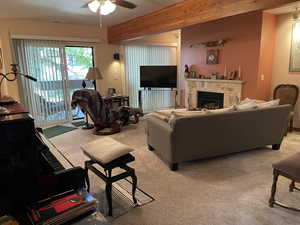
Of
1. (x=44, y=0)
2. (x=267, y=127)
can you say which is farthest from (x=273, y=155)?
(x=44, y=0)

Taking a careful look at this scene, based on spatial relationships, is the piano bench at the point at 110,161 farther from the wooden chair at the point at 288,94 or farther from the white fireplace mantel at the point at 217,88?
the wooden chair at the point at 288,94

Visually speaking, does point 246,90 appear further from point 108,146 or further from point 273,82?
point 108,146

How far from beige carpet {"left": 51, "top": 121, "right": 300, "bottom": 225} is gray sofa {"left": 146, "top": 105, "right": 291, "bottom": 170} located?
17 centimetres

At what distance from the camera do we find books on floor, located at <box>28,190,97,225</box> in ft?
4.29

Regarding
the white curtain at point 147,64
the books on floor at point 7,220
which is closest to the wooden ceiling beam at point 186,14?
the white curtain at point 147,64

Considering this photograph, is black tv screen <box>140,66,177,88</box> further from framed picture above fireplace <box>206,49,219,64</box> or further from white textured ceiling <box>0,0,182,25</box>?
white textured ceiling <box>0,0,182,25</box>

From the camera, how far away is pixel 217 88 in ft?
17.5

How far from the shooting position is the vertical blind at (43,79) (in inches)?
205

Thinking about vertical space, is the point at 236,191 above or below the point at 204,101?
below

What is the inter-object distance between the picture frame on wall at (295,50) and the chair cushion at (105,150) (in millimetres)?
4317

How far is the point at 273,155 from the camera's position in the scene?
3451 millimetres

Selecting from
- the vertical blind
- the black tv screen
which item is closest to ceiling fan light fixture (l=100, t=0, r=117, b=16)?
the vertical blind

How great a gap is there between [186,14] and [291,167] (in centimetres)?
302

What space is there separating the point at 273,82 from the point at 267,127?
2.02m
